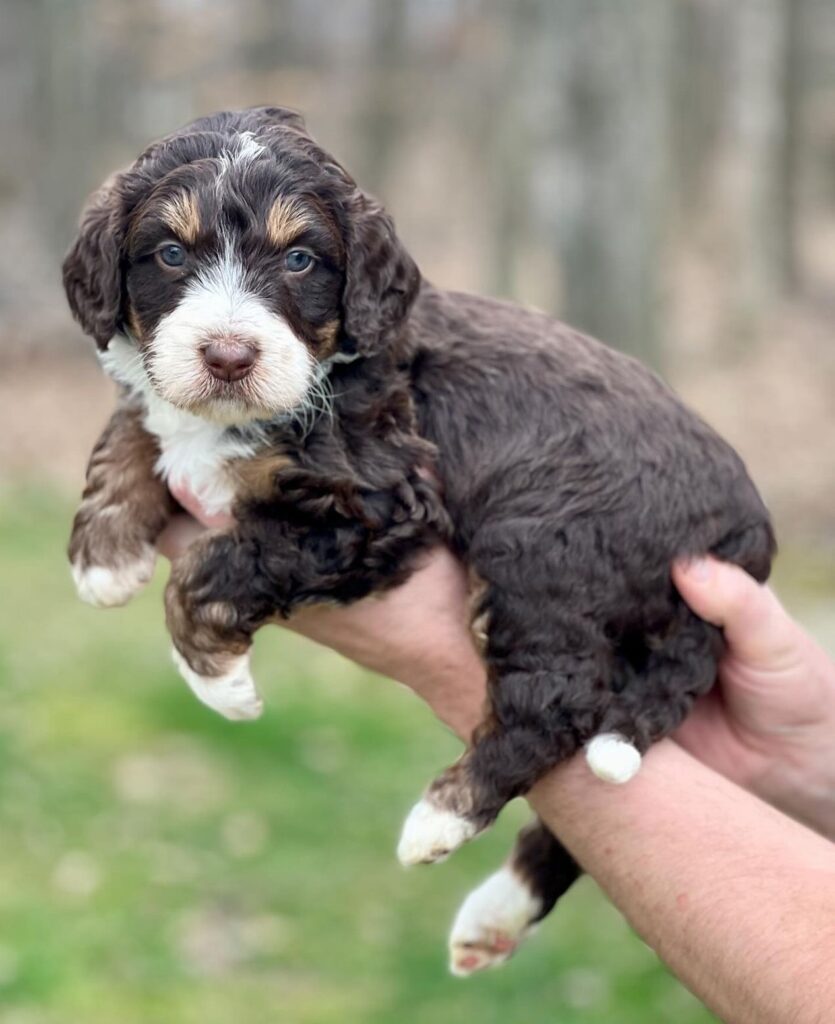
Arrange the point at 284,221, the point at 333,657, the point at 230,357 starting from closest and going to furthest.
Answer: the point at 230,357
the point at 284,221
the point at 333,657

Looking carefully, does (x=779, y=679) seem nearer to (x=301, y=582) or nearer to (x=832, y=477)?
(x=301, y=582)

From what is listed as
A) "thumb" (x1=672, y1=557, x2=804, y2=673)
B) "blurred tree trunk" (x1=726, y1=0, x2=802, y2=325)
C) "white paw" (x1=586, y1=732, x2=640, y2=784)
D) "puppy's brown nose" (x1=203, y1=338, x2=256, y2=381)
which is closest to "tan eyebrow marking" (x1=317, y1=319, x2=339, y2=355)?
"puppy's brown nose" (x1=203, y1=338, x2=256, y2=381)

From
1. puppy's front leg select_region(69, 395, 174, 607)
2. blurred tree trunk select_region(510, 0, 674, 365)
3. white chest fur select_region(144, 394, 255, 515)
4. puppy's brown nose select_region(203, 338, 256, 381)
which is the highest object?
puppy's brown nose select_region(203, 338, 256, 381)

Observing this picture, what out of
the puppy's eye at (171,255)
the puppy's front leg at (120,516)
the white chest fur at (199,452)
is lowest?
the puppy's front leg at (120,516)

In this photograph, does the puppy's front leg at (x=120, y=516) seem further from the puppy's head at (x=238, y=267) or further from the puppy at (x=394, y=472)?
the puppy's head at (x=238, y=267)

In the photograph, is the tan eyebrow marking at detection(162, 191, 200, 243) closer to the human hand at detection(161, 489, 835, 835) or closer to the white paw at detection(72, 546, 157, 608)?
the human hand at detection(161, 489, 835, 835)

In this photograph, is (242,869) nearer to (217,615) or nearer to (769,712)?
(769,712)

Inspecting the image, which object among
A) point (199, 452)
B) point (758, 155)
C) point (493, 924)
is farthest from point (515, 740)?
point (758, 155)

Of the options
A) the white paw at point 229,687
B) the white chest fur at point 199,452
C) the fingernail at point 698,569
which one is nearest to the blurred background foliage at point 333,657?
the white paw at point 229,687
